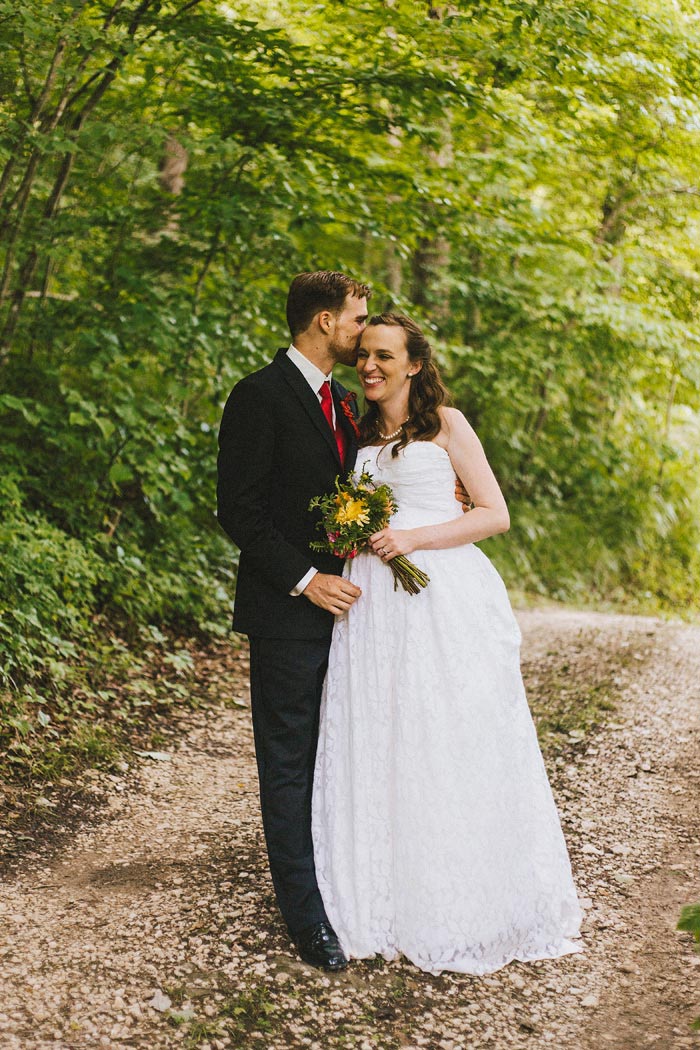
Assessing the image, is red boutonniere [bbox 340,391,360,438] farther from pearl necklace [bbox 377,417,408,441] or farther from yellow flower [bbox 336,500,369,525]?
yellow flower [bbox 336,500,369,525]

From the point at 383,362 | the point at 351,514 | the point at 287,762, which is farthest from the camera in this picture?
the point at 383,362

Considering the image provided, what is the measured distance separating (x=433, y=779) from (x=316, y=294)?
1.67 m

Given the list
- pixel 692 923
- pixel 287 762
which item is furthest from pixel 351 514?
pixel 692 923

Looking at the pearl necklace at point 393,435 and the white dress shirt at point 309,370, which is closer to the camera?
the white dress shirt at point 309,370

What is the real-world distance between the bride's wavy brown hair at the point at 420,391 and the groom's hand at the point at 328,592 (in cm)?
52

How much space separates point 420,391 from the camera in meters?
3.33

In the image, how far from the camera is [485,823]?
3.11m

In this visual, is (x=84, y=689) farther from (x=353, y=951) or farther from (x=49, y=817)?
(x=353, y=951)

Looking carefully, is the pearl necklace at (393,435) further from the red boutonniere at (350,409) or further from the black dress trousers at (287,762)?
the black dress trousers at (287,762)

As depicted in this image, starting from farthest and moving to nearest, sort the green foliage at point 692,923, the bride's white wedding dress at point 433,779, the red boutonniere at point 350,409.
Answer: the red boutonniere at point 350,409, the bride's white wedding dress at point 433,779, the green foliage at point 692,923

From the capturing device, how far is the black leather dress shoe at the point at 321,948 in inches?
117

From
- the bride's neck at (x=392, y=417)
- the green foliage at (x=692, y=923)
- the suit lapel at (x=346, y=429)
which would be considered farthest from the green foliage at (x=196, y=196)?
the green foliage at (x=692, y=923)

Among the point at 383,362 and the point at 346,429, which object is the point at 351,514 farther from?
the point at 383,362

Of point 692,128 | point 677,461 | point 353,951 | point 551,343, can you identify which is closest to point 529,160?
point 692,128
